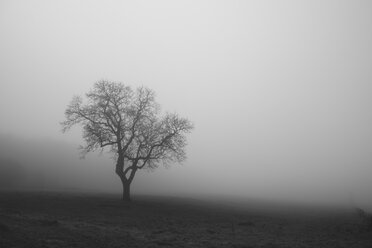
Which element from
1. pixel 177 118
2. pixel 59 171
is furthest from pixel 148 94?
pixel 59 171

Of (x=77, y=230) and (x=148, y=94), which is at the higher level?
(x=148, y=94)

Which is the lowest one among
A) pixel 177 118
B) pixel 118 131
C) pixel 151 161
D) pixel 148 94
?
pixel 151 161

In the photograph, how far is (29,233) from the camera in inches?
623

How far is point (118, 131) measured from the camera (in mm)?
45688

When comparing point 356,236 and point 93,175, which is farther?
point 93,175

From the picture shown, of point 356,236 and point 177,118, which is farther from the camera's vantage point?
point 177,118

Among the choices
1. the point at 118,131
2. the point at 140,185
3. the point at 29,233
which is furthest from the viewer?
the point at 140,185

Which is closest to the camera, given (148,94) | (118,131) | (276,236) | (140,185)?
(276,236)

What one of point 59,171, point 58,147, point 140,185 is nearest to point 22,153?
point 59,171

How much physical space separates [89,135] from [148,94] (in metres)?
10.8

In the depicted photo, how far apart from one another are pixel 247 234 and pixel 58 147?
13616cm

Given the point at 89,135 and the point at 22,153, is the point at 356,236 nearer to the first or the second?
the point at 89,135

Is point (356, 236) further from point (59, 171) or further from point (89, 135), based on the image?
point (59, 171)

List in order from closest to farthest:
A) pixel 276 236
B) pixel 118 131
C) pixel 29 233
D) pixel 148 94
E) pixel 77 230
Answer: pixel 29 233, pixel 77 230, pixel 276 236, pixel 118 131, pixel 148 94
